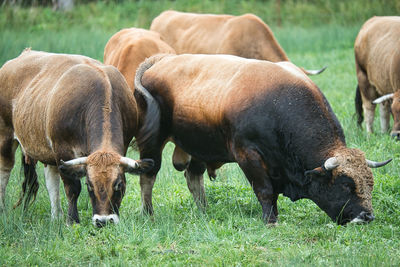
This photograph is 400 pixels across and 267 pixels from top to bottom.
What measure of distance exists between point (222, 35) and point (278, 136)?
669 cm

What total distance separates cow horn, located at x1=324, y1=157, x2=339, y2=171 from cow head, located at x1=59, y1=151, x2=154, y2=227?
1.90 metres

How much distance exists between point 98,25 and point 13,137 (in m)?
16.6

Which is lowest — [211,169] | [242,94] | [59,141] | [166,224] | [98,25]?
[98,25]

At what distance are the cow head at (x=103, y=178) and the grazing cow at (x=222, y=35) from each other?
605 centimetres

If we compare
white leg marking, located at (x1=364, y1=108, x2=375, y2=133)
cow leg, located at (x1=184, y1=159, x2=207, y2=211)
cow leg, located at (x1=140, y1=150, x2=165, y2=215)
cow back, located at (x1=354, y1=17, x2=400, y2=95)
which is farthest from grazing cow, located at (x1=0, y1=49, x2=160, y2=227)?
white leg marking, located at (x1=364, y1=108, x2=375, y2=133)

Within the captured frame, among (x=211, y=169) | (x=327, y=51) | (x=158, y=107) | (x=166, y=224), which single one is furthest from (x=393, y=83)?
(x=327, y=51)

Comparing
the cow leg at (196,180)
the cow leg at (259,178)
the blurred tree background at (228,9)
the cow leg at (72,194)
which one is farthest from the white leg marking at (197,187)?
the blurred tree background at (228,9)

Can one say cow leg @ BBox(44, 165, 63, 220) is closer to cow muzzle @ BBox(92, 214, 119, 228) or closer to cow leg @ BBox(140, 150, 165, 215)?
cow leg @ BBox(140, 150, 165, 215)

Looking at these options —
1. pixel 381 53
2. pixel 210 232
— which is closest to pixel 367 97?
pixel 381 53

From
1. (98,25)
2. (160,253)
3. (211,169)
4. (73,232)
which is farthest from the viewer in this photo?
(98,25)

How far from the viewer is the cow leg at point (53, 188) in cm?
744

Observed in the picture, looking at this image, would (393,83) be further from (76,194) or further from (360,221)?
(76,194)

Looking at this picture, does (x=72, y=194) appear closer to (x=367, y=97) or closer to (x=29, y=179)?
(x=29, y=179)

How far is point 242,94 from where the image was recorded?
22.1ft
